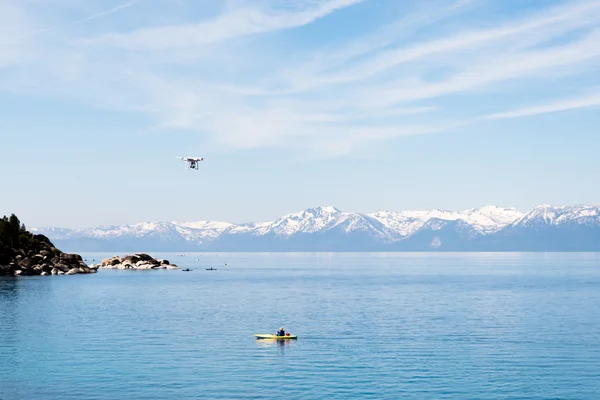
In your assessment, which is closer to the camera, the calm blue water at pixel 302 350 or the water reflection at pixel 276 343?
the calm blue water at pixel 302 350

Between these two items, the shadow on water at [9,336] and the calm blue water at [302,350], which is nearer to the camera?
the calm blue water at [302,350]

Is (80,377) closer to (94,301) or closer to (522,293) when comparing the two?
(94,301)

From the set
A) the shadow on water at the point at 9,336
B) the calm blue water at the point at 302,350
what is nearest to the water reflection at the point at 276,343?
the calm blue water at the point at 302,350

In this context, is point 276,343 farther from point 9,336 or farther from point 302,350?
point 9,336

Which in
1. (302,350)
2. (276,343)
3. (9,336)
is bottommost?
(302,350)

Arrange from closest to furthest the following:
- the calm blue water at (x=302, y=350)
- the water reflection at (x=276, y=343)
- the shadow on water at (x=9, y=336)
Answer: the calm blue water at (x=302, y=350)
the shadow on water at (x=9, y=336)
the water reflection at (x=276, y=343)

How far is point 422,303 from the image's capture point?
6048 inches

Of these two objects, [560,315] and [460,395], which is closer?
[460,395]

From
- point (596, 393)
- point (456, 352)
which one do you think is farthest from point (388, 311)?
point (596, 393)

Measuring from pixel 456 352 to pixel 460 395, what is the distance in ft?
76.1

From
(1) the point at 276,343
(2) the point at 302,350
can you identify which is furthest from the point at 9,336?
(2) the point at 302,350

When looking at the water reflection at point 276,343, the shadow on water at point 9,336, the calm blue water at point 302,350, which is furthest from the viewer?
the water reflection at point 276,343

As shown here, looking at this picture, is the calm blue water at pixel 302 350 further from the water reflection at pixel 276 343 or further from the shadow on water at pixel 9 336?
the water reflection at pixel 276 343

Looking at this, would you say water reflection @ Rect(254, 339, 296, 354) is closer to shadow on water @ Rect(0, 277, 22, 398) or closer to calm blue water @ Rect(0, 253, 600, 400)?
calm blue water @ Rect(0, 253, 600, 400)
